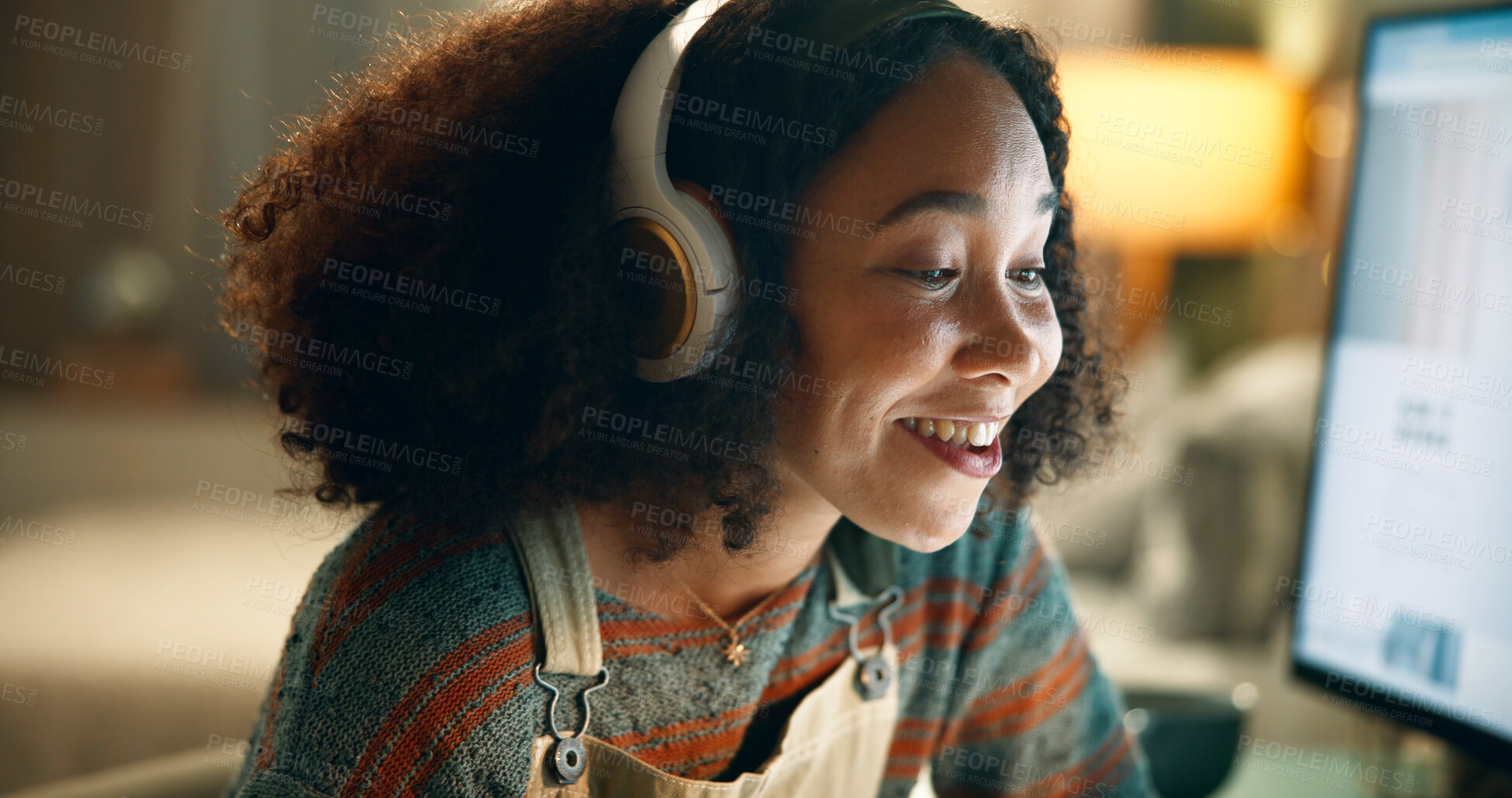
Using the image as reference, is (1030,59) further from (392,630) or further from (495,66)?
(392,630)

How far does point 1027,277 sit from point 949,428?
10 cm

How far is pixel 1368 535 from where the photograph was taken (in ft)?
3.27

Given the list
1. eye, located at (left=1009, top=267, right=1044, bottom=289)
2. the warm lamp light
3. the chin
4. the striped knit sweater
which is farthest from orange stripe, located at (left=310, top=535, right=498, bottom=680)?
the warm lamp light

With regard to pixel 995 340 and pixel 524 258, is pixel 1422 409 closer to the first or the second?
pixel 995 340

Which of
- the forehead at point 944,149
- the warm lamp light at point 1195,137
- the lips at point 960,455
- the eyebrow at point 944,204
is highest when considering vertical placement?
the warm lamp light at point 1195,137

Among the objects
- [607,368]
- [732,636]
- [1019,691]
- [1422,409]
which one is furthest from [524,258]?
[1422,409]

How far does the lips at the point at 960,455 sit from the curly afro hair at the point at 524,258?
0.09 m

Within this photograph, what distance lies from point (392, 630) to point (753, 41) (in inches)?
16.0

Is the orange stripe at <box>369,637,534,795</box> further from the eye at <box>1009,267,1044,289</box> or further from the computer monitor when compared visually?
the computer monitor

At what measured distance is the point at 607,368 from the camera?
64 cm

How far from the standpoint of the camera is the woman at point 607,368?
598mm

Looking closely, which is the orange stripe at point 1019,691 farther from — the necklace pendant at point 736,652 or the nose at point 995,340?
the nose at point 995,340

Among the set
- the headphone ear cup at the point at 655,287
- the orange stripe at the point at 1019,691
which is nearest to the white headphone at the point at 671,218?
the headphone ear cup at the point at 655,287

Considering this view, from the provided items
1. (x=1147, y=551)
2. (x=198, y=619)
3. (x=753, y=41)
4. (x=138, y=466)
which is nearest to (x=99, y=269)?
(x=138, y=466)
